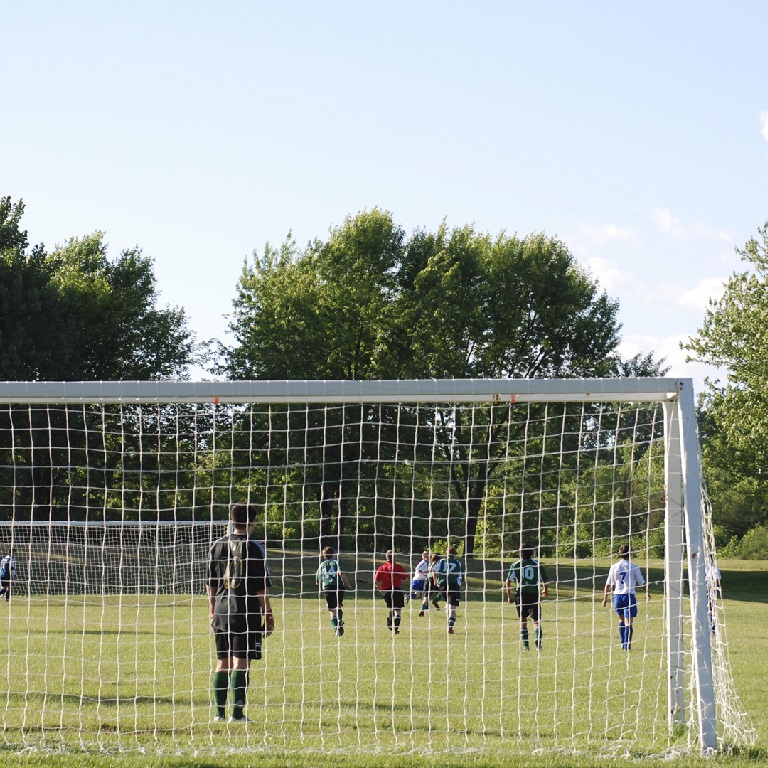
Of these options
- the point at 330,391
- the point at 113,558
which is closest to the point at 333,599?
the point at 330,391

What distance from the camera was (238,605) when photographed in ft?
25.6

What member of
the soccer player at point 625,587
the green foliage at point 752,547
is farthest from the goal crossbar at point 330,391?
the green foliage at point 752,547

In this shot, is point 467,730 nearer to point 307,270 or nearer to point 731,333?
point 731,333

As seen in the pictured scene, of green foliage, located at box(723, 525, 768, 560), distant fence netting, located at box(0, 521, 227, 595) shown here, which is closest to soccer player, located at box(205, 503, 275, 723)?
distant fence netting, located at box(0, 521, 227, 595)

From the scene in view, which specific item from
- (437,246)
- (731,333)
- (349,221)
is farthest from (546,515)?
(349,221)

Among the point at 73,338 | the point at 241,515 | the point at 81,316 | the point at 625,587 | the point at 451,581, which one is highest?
the point at 81,316

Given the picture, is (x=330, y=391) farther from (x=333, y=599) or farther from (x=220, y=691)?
(x=333, y=599)

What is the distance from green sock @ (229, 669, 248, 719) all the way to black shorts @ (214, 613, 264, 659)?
0.49ft

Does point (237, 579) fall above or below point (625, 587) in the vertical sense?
above

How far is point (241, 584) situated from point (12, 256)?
25.9 m

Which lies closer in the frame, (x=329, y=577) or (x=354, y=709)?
(x=354, y=709)

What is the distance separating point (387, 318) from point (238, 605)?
29.9 meters

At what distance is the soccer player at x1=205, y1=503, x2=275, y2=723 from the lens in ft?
25.4

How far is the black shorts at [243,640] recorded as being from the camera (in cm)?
768
